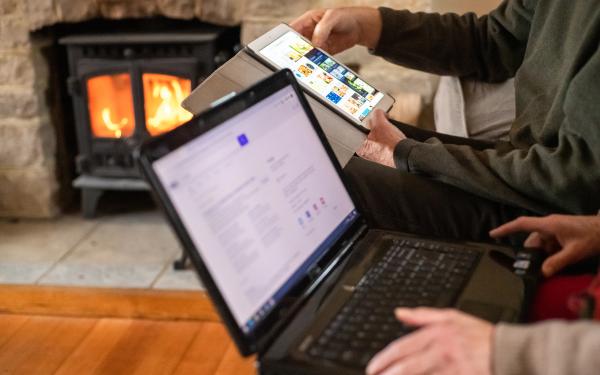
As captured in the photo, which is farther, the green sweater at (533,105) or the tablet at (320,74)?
the tablet at (320,74)

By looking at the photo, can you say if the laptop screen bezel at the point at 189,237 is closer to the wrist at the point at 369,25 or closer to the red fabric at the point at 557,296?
the red fabric at the point at 557,296

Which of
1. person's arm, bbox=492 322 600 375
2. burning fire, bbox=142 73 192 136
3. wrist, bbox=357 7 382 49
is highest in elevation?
wrist, bbox=357 7 382 49

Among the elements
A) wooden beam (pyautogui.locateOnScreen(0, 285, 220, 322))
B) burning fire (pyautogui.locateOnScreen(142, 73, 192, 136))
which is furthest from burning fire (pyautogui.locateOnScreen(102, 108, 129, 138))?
wooden beam (pyautogui.locateOnScreen(0, 285, 220, 322))

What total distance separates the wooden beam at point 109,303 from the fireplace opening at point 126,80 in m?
0.55

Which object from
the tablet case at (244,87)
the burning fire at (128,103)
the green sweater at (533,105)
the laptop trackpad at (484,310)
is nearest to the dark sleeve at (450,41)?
the green sweater at (533,105)

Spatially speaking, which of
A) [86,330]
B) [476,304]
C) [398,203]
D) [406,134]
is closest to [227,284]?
[476,304]

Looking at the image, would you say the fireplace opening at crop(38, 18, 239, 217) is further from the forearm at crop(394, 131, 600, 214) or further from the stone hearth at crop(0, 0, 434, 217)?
the forearm at crop(394, 131, 600, 214)

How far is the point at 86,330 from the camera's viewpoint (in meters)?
1.81

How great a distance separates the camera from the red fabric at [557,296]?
0.94 m

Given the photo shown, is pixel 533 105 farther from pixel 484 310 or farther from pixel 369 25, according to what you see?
pixel 484 310

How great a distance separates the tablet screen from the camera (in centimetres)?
135

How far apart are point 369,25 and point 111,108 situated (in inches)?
44.9

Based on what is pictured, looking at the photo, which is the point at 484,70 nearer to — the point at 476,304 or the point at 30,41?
the point at 476,304

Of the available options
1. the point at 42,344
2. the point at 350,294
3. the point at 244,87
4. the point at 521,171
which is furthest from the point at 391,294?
the point at 42,344
